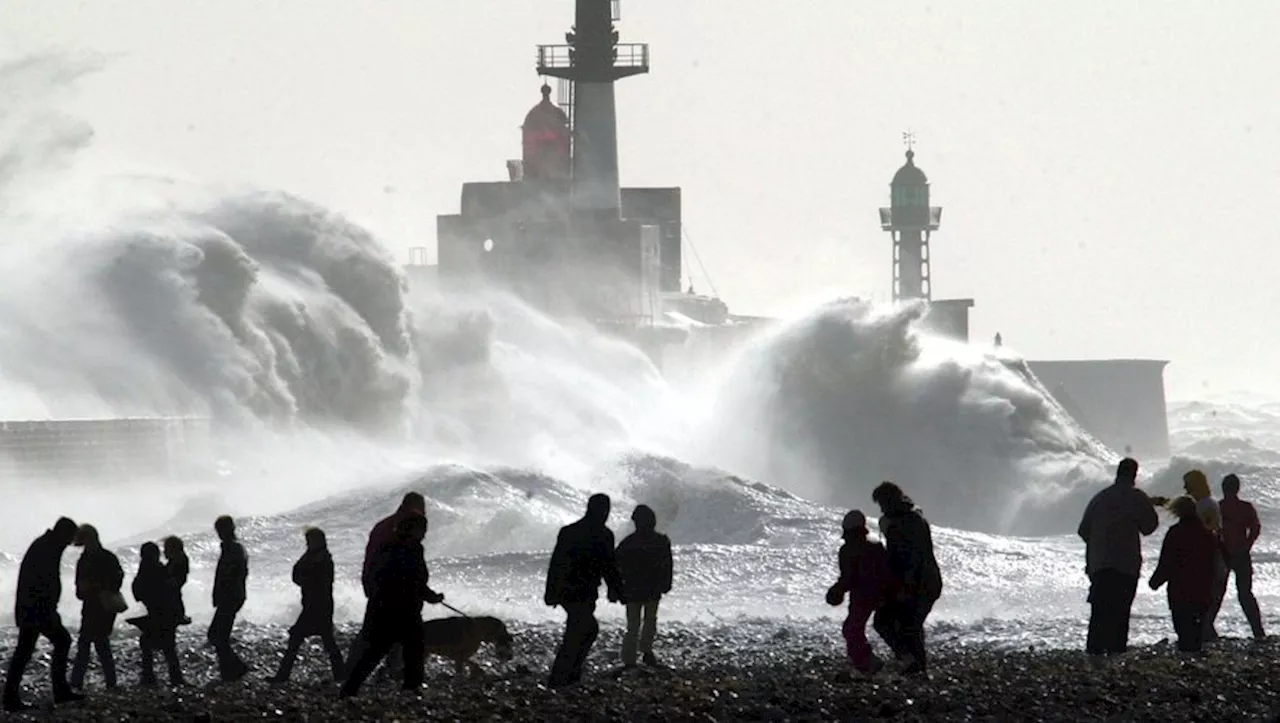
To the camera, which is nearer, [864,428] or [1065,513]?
[1065,513]

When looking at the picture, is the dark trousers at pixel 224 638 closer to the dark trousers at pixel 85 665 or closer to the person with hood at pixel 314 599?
the person with hood at pixel 314 599

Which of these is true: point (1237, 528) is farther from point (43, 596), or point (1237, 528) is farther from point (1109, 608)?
point (43, 596)

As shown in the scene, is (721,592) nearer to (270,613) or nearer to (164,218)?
(270,613)

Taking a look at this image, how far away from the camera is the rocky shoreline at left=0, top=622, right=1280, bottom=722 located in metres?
10.2

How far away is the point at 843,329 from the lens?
42.3m

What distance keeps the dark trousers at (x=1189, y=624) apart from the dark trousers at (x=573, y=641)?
314 centimetres

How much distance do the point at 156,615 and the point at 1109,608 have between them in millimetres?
4736

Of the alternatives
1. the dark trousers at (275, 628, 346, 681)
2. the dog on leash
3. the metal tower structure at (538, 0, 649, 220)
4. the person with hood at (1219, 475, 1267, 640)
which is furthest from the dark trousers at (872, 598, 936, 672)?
the metal tower structure at (538, 0, 649, 220)

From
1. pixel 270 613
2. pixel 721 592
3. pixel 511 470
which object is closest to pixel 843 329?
pixel 511 470

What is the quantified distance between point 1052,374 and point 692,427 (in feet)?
107

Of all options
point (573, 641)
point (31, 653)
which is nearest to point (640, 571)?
point (573, 641)

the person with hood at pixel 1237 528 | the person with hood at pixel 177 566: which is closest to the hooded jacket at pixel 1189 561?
the person with hood at pixel 1237 528

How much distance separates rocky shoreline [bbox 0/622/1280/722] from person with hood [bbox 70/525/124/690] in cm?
16

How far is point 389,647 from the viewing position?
10609 mm
